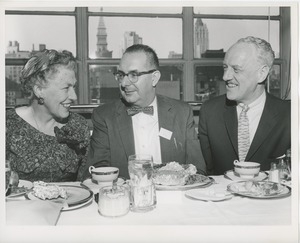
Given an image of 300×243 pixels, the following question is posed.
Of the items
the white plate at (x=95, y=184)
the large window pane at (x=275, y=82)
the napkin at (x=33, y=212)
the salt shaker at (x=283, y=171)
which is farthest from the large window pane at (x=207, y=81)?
the napkin at (x=33, y=212)

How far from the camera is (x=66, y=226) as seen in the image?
1.21m

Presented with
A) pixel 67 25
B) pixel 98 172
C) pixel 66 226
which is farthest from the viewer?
pixel 67 25

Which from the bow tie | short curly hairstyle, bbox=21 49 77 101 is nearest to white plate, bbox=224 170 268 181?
the bow tie

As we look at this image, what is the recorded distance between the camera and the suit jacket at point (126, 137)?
2129mm

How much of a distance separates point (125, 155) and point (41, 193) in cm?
86

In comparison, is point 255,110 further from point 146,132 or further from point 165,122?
point 146,132

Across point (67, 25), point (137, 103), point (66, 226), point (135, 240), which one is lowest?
point (135, 240)

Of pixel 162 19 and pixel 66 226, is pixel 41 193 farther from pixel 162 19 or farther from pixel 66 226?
pixel 162 19

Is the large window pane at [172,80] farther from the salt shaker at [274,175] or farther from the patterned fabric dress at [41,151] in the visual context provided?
the salt shaker at [274,175]

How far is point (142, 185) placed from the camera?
1.33 metres

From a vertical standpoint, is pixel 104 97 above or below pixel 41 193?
above

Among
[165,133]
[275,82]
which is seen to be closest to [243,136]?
[165,133]

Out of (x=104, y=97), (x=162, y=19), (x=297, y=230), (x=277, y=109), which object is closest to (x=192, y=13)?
(x=162, y=19)

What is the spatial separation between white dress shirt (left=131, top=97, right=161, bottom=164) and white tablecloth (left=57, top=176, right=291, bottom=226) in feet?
3.11
